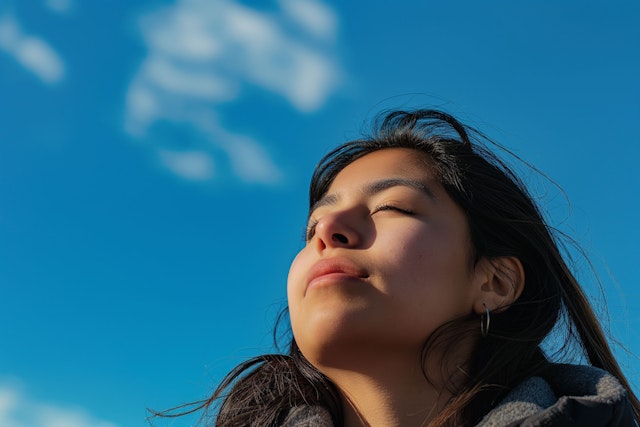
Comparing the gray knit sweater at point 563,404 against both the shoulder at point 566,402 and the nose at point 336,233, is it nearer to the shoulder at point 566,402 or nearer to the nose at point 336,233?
the shoulder at point 566,402

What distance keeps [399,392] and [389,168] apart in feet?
3.78

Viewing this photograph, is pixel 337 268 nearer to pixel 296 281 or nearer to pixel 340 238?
pixel 340 238

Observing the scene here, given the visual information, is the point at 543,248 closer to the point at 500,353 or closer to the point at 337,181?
the point at 500,353

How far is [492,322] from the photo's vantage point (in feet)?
11.4

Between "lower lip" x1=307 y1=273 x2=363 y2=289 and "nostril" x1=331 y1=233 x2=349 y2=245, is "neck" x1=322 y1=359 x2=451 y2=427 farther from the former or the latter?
"nostril" x1=331 y1=233 x2=349 y2=245

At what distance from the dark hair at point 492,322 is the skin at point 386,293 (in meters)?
0.11

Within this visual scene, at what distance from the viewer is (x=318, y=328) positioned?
10.3 ft

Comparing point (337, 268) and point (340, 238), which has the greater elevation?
point (340, 238)

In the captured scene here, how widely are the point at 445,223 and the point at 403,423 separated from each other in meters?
0.95

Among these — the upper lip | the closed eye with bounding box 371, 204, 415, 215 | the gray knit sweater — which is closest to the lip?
the upper lip

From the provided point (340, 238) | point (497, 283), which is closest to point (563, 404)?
point (497, 283)

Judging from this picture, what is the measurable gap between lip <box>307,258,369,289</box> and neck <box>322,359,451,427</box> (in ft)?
1.31

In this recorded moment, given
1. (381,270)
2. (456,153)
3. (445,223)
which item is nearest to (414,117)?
(456,153)

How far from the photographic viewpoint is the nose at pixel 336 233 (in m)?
3.27
